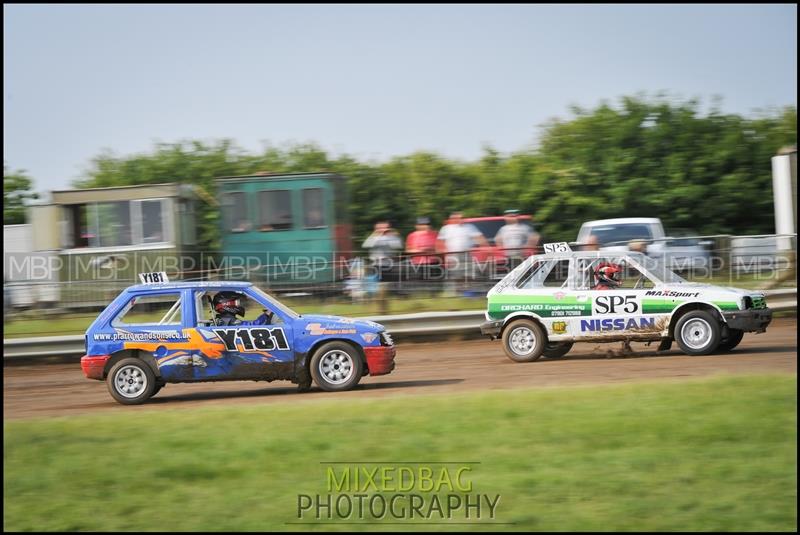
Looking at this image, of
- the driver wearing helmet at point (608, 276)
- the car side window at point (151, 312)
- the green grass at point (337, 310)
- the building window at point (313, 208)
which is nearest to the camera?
the car side window at point (151, 312)

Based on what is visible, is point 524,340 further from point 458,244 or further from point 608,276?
point 458,244

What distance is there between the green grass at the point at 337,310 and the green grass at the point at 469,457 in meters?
7.32

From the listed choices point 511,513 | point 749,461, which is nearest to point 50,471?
point 511,513

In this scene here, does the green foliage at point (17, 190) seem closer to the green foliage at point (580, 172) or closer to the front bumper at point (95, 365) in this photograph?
the green foliage at point (580, 172)

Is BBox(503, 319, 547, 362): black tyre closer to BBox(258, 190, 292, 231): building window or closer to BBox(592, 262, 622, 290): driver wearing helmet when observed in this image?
BBox(592, 262, 622, 290): driver wearing helmet

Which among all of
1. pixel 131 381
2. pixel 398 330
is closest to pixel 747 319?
pixel 398 330

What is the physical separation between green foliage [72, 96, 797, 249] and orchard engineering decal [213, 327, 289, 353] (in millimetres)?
16175

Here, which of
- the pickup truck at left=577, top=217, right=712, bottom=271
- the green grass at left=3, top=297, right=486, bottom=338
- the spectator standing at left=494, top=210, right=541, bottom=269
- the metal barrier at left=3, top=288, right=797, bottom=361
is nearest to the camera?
the metal barrier at left=3, top=288, right=797, bottom=361

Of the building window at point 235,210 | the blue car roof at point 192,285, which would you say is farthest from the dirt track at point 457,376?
the building window at point 235,210

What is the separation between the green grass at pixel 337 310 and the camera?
17.4m

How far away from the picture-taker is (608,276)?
539 inches

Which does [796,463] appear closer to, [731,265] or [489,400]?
[489,400]

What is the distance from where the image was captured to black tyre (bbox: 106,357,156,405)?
1145cm

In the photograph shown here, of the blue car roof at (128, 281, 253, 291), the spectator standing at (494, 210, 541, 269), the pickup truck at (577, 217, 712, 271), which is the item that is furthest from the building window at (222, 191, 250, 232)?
the blue car roof at (128, 281, 253, 291)
